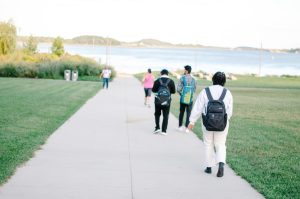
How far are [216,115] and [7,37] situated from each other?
46233 mm

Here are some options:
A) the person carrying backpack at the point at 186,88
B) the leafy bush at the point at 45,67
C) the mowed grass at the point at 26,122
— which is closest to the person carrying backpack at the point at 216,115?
the mowed grass at the point at 26,122

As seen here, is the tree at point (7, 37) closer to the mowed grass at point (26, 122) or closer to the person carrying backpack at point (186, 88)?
the mowed grass at point (26, 122)

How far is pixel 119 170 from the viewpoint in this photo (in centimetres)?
758

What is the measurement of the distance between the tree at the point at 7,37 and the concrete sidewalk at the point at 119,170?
4054cm

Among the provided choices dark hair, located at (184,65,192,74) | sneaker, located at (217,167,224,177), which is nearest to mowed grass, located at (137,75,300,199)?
sneaker, located at (217,167,224,177)

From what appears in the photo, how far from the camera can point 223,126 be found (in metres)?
7.31

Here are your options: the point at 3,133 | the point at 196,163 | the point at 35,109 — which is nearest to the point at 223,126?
the point at 196,163

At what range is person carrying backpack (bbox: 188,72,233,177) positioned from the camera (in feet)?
23.9

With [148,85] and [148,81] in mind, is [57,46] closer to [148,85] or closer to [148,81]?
[148,81]

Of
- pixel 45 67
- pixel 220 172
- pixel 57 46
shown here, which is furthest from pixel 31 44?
pixel 220 172

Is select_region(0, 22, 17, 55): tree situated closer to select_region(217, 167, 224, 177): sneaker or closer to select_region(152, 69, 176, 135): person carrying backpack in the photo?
select_region(152, 69, 176, 135): person carrying backpack

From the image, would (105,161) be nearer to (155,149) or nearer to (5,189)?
(155,149)

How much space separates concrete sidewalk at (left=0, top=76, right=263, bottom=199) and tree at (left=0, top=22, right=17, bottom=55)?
1596 inches

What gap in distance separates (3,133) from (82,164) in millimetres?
3691
